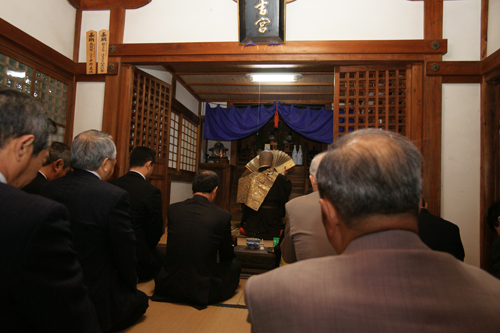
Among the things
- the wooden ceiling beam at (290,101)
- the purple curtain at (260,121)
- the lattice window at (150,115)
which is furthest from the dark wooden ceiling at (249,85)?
the lattice window at (150,115)

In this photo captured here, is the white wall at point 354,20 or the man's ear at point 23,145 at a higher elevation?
the white wall at point 354,20

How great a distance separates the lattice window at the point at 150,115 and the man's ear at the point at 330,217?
3.67 meters

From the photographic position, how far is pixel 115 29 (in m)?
3.83

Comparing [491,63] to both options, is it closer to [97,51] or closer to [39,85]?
[97,51]

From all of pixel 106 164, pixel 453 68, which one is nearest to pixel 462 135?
pixel 453 68

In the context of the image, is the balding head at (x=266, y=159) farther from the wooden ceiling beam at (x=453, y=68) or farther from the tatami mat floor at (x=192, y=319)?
the tatami mat floor at (x=192, y=319)

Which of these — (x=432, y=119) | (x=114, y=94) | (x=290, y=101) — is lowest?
(x=432, y=119)

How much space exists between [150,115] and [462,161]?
3993mm

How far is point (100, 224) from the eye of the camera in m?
1.71

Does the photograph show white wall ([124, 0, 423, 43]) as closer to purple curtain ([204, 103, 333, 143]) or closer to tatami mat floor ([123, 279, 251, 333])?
tatami mat floor ([123, 279, 251, 333])

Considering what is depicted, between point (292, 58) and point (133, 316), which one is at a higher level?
point (292, 58)

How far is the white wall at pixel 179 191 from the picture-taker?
615 cm

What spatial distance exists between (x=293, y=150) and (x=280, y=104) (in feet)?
5.97

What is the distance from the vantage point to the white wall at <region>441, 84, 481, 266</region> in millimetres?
3232
